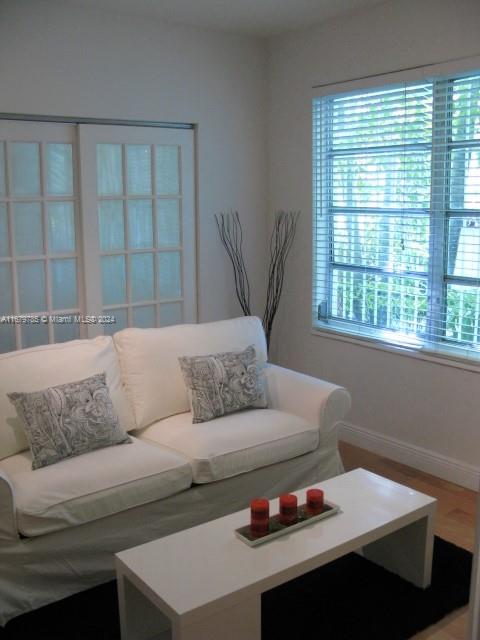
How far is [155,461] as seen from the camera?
9.96ft

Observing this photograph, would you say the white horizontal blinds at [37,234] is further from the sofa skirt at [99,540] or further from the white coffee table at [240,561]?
the white coffee table at [240,561]

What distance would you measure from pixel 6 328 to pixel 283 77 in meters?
2.40

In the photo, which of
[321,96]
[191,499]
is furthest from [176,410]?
[321,96]

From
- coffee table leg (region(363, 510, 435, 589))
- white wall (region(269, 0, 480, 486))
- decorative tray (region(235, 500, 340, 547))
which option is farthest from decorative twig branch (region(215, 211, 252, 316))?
decorative tray (region(235, 500, 340, 547))

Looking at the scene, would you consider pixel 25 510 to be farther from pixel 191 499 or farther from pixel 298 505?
pixel 298 505

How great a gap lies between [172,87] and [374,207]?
1443 mm

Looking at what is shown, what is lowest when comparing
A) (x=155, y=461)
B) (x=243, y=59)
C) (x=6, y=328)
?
(x=155, y=461)

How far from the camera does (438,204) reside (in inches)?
152

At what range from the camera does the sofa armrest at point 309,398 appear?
357cm

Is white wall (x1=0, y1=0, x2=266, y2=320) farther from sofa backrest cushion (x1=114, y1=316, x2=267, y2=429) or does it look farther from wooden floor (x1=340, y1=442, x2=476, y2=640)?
wooden floor (x1=340, y1=442, x2=476, y2=640)

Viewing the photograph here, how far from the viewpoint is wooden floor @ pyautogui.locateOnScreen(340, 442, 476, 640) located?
265 cm

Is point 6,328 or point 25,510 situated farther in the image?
point 6,328

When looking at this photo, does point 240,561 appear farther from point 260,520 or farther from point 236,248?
point 236,248

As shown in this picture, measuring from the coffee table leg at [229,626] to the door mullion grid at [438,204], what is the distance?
2.17 m
